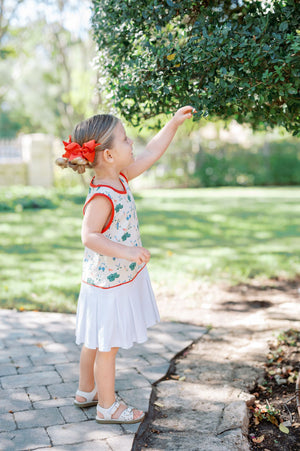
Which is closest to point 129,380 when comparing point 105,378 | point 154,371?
point 154,371

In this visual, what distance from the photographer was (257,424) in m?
2.92

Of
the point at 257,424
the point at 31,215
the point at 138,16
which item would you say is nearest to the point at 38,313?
the point at 257,424

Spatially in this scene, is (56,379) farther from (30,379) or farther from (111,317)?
(111,317)

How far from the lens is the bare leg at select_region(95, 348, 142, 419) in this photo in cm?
277

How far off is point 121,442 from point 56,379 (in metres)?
0.87

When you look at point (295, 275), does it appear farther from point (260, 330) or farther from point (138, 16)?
point (138, 16)

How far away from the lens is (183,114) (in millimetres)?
2883

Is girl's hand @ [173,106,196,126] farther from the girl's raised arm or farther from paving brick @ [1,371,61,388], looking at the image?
paving brick @ [1,371,61,388]

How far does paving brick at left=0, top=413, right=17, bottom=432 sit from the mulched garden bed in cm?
130

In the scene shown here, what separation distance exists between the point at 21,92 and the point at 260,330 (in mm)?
37793

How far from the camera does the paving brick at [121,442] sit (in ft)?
8.40

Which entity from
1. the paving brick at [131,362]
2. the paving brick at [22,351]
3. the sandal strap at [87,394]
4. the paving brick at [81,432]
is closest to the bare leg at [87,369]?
the sandal strap at [87,394]

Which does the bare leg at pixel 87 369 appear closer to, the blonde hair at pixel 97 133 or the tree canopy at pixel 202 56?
the blonde hair at pixel 97 133

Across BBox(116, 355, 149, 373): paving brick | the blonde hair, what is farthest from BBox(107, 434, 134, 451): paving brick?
the blonde hair
